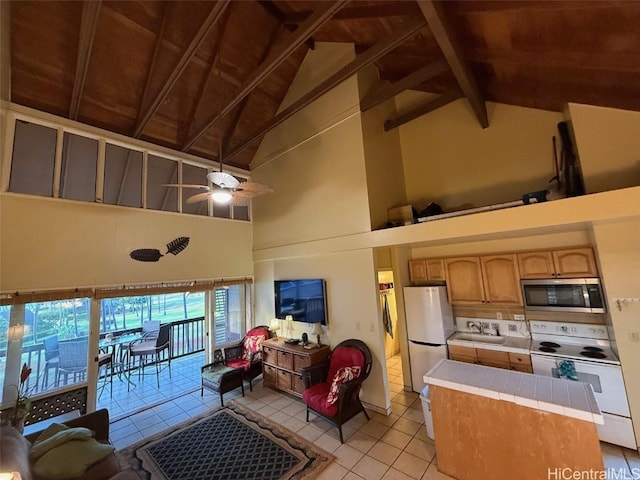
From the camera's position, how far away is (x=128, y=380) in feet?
17.2

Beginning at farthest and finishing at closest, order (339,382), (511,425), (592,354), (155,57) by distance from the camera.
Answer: (155,57)
(339,382)
(592,354)
(511,425)

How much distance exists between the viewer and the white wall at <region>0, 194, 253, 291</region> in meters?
3.40

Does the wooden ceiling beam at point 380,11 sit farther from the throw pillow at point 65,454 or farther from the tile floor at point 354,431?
the throw pillow at point 65,454

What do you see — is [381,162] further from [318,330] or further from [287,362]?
[287,362]

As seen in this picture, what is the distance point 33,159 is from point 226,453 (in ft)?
15.4

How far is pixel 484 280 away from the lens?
3984mm

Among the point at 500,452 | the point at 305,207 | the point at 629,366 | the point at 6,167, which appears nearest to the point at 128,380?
the point at 6,167

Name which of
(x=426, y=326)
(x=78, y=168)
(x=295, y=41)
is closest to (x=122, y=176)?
(x=78, y=168)

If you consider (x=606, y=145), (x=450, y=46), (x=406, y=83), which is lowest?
(x=606, y=145)

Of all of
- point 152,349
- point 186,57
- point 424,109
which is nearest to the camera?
point 186,57

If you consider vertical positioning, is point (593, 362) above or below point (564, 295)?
below

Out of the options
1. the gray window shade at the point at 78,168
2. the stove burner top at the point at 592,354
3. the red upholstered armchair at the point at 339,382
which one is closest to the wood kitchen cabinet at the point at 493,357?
the stove burner top at the point at 592,354

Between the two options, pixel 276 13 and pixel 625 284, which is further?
pixel 276 13

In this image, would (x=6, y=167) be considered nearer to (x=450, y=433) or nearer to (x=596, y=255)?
(x=450, y=433)
